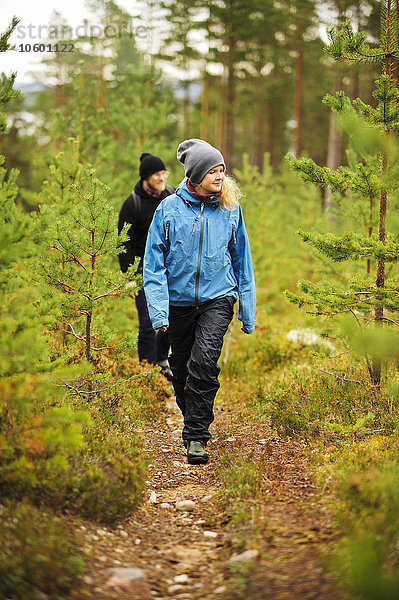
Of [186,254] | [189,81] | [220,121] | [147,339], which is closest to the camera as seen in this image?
[186,254]

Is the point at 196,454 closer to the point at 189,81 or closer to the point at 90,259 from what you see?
the point at 90,259

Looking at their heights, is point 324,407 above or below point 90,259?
below

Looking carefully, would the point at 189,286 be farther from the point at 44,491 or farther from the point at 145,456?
the point at 44,491

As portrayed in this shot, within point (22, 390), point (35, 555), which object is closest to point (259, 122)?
point (22, 390)

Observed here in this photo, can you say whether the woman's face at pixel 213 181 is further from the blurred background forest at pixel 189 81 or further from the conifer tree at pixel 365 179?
the blurred background forest at pixel 189 81

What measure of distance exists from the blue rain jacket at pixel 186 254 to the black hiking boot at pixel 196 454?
1213mm

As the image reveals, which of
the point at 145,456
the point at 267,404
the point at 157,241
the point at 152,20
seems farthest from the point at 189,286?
the point at 152,20

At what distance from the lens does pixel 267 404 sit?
20.5 ft

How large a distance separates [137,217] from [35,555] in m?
5.22

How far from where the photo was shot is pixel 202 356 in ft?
16.5

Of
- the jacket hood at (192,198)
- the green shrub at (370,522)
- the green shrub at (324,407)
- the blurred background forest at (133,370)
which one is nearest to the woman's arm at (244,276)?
the jacket hood at (192,198)

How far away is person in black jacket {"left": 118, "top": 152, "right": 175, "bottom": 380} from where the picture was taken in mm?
7262

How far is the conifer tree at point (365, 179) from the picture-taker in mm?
4949

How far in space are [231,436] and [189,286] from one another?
5.80 ft
